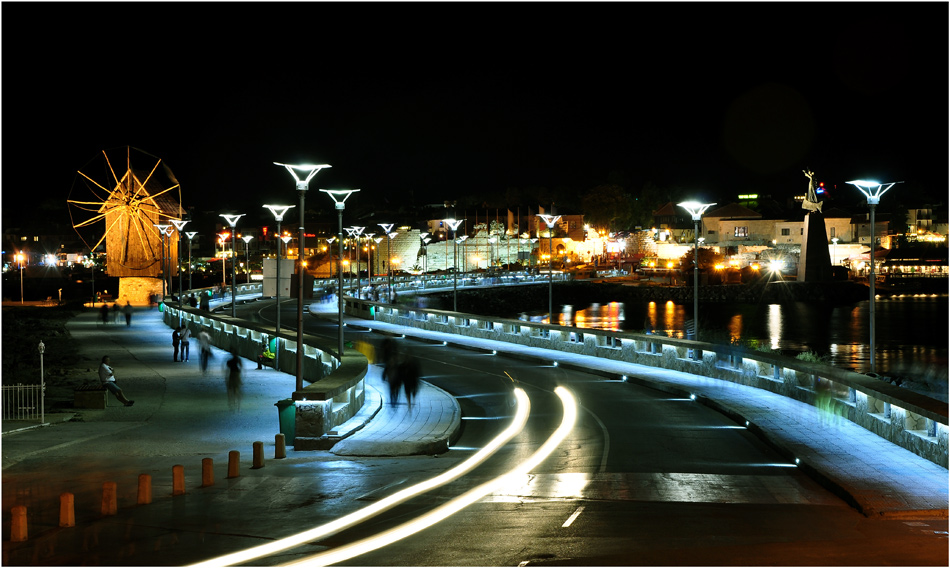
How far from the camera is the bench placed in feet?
67.0

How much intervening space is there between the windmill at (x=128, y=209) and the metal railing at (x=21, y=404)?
51224mm

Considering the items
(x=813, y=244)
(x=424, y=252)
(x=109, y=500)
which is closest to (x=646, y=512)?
(x=109, y=500)

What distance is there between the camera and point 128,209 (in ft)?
235

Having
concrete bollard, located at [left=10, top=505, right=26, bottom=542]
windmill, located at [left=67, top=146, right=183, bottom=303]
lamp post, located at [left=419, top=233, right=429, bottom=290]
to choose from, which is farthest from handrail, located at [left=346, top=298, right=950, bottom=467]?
Answer: lamp post, located at [left=419, top=233, right=429, bottom=290]

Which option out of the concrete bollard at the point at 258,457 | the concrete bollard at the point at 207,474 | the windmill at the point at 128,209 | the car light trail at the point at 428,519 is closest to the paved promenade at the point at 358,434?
the concrete bollard at the point at 258,457

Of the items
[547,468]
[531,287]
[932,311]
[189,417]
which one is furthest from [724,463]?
[531,287]

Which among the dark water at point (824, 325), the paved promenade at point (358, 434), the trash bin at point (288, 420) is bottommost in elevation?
the dark water at point (824, 325)

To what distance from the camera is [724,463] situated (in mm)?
13734

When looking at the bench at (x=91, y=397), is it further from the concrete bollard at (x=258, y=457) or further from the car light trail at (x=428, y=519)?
the car light trail at (x=428, y=519)

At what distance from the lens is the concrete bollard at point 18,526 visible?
31.4 feet

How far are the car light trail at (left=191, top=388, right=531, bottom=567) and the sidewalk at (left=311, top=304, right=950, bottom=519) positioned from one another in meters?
5.11

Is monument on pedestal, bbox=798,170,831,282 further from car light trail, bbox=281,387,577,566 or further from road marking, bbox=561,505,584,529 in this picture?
road marking, bbox=561,505,584,529

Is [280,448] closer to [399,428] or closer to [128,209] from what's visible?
[399,428]

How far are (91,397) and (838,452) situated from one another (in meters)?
16.5
